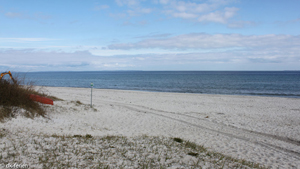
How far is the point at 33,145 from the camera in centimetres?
638

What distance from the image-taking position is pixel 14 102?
10.1 metres

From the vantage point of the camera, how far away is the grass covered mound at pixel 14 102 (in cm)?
945

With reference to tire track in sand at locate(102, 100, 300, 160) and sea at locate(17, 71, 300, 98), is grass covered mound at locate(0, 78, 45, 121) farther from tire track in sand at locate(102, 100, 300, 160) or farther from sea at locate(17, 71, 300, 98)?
tire track in sand at locate(102, 100, 300, 160)

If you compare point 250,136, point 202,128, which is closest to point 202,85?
point 202,128

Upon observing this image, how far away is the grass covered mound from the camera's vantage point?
945 cm

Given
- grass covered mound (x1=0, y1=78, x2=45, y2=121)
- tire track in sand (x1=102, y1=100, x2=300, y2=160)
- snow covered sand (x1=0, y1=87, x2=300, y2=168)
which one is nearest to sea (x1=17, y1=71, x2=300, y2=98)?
grass covered mound (x1=0, y1=78, x2=45, y2=121)

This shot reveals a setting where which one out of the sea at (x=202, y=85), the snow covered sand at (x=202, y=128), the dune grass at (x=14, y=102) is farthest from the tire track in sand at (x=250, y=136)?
the sea at (x=202, y=85)

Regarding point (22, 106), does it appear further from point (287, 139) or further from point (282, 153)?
point (287, 139)

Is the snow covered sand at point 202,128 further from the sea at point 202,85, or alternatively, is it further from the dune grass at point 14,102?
the sea at point 202,85

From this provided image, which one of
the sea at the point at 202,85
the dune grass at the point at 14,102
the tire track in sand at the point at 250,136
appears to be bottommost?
the tire track in sand at the point at 250,136

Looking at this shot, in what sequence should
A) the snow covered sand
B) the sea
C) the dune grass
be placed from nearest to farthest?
the snow covered sand, the dune grass, the sea

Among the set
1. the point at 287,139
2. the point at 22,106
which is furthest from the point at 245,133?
the point at 22,106

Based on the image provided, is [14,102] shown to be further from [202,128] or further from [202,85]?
[202,85]

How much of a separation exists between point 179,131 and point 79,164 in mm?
7293
